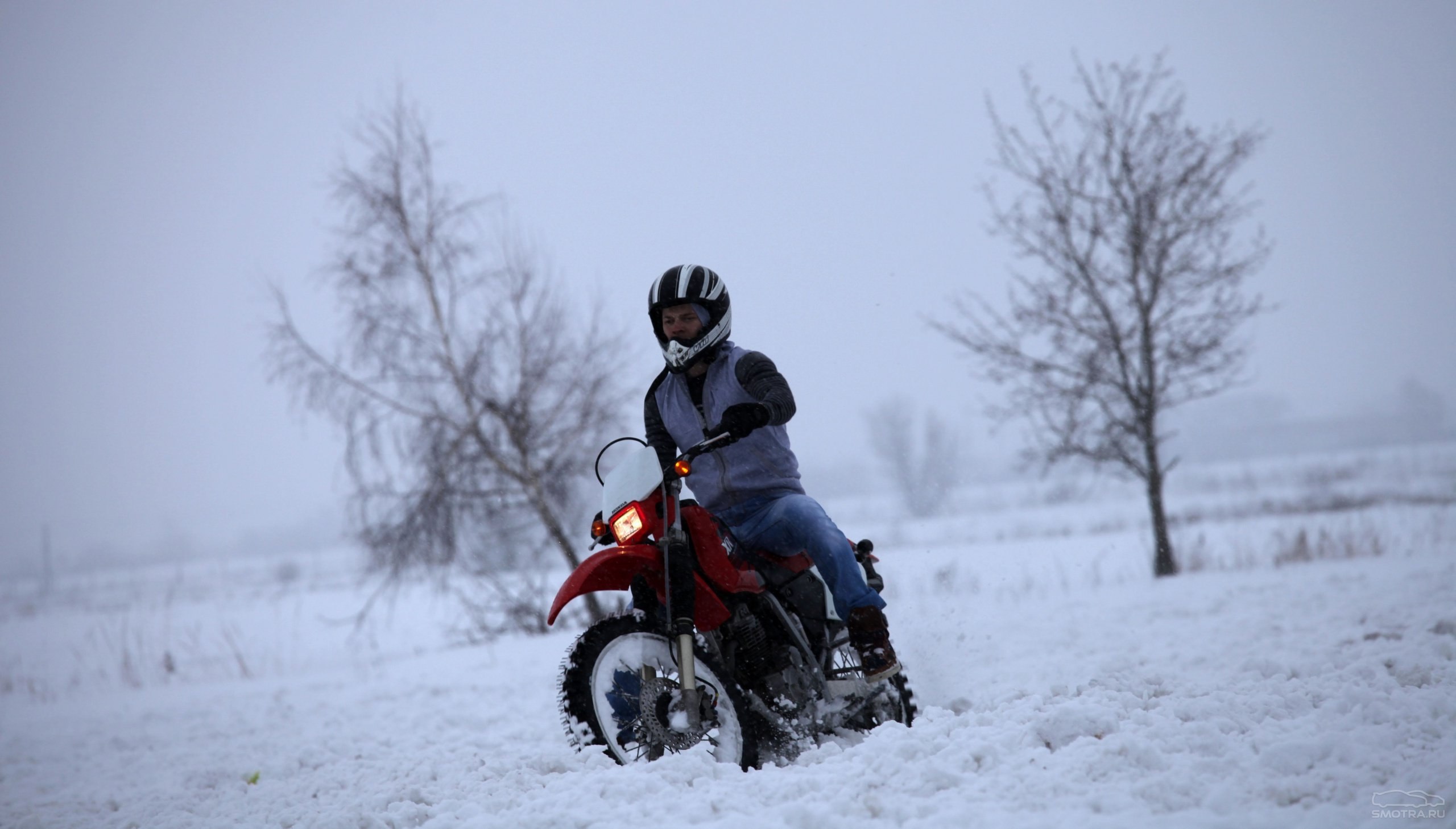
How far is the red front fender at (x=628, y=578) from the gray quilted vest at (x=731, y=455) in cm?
57

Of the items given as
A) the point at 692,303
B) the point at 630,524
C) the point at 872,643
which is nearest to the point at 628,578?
the point at 630,524

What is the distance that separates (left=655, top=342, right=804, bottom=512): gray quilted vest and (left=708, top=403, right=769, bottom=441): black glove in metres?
0.44

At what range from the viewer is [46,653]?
1684 cm

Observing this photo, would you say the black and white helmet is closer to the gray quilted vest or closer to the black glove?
the gray quilted vest

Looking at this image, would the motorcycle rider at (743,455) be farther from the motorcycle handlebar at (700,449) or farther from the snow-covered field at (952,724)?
the snow-covered field at (952,724)

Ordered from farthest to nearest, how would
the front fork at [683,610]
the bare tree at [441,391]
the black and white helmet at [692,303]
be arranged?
the bare tree at [441,391]
the black and white helmet at [692,303]
the front fork at [683,610]

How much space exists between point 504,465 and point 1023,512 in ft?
120


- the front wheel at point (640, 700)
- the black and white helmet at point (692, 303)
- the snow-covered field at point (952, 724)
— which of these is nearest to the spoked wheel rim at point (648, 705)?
the front wheel at point (640, 700)

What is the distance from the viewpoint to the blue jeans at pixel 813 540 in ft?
12.9

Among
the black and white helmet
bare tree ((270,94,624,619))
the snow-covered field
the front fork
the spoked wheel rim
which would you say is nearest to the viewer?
the snow-covered field

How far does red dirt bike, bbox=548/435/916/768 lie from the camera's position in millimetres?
3428

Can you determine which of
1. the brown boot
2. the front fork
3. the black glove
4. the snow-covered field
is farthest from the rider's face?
the snow-covered field

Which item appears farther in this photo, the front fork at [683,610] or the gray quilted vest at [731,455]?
the gray quilted vest at [731,455]

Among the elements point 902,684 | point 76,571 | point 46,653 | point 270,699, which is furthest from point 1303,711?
point 76,571
